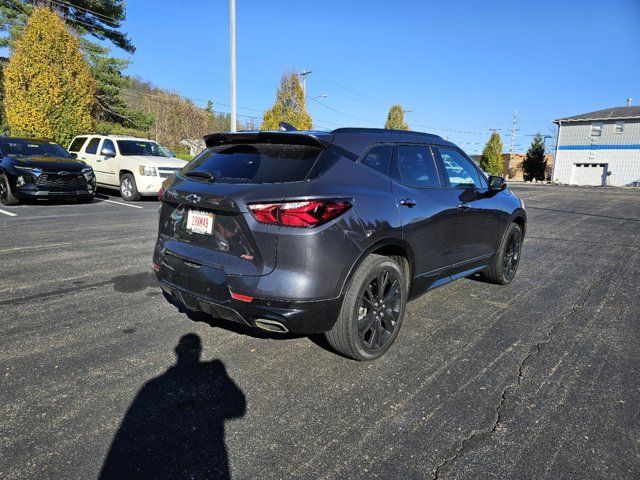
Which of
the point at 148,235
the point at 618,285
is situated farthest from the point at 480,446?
the point at 148,235

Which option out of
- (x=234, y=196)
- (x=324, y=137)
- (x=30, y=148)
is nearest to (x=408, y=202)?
(x=324, y=137)

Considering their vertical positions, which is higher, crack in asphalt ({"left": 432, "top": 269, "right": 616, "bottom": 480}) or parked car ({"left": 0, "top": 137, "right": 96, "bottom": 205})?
parked car ({"left": 0, "top": 137, "right": 96, "bottom": 205})

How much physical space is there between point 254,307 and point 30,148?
11.4 m

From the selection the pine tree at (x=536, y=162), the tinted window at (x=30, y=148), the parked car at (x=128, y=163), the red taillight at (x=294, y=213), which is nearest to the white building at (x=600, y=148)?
the pine tree at (x=536, y=162)

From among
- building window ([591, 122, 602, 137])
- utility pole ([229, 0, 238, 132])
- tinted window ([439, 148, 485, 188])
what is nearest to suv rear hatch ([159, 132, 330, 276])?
tinted window ([439, 148, 485, 188])

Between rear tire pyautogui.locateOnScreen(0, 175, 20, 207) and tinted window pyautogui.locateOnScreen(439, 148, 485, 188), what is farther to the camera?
rear tire pyautogui.locateOnScreen(0, 175, 20, 207)

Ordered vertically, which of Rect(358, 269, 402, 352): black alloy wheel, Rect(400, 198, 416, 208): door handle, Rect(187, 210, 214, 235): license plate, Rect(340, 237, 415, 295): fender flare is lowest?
Rect(358, 269, 402, 352): black alloy wheel

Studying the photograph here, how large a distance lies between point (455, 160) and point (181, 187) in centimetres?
270

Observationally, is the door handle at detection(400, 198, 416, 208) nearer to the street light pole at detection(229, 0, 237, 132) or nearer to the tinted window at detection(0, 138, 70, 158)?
the tinted window at detection(0, 138, 70, 158)

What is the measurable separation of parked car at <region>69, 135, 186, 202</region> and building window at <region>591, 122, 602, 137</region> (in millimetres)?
43411

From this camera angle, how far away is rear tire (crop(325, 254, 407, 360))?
296cm

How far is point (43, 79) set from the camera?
611 inches

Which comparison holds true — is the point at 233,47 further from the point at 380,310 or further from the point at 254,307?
the point at 254,307

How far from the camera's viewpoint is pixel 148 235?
25.0ft
